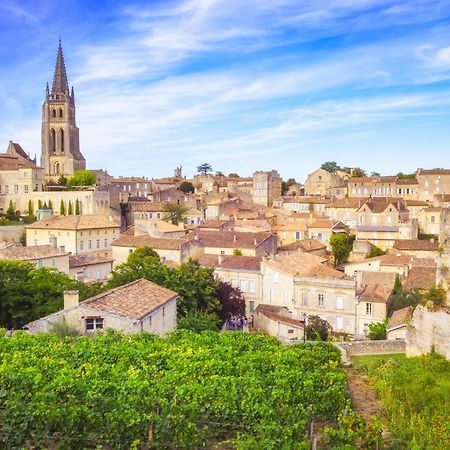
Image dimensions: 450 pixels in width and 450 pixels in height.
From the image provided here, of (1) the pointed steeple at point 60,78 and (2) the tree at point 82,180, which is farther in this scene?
(1) the pointed steeple at point 60,78

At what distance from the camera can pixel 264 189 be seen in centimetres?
9038

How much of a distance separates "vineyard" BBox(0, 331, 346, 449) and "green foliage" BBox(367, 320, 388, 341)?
14.3 metres

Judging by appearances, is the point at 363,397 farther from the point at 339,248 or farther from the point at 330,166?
the point at 330,166

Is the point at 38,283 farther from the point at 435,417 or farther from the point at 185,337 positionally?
the point at 435,417

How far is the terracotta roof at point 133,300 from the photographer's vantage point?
20875 mm

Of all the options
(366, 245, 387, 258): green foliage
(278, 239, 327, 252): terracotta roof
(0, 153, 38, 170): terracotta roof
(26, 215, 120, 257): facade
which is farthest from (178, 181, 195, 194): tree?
(366, 245, 387, 258): green foliage

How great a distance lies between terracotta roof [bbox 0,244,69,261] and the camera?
3909 cm

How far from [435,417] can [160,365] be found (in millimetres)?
7323

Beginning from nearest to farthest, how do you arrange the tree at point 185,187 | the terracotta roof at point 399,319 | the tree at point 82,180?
the terracotta roof at point 399,319 → the tree at point 82,180 → the tree at point 185,187

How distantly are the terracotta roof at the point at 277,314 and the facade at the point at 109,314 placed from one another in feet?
33.4

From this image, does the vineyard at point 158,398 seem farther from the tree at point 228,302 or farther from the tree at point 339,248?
the tree at point 339,248

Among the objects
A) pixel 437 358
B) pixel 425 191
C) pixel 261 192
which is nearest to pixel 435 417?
pixel 437 358

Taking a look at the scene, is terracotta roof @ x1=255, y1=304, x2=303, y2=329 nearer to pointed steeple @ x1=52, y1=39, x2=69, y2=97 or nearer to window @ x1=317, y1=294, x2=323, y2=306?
window @ x1=317, y1=294, x2=323, y2=306

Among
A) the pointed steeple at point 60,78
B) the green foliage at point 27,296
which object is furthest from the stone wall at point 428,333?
the pointed steeple at point 60,78
